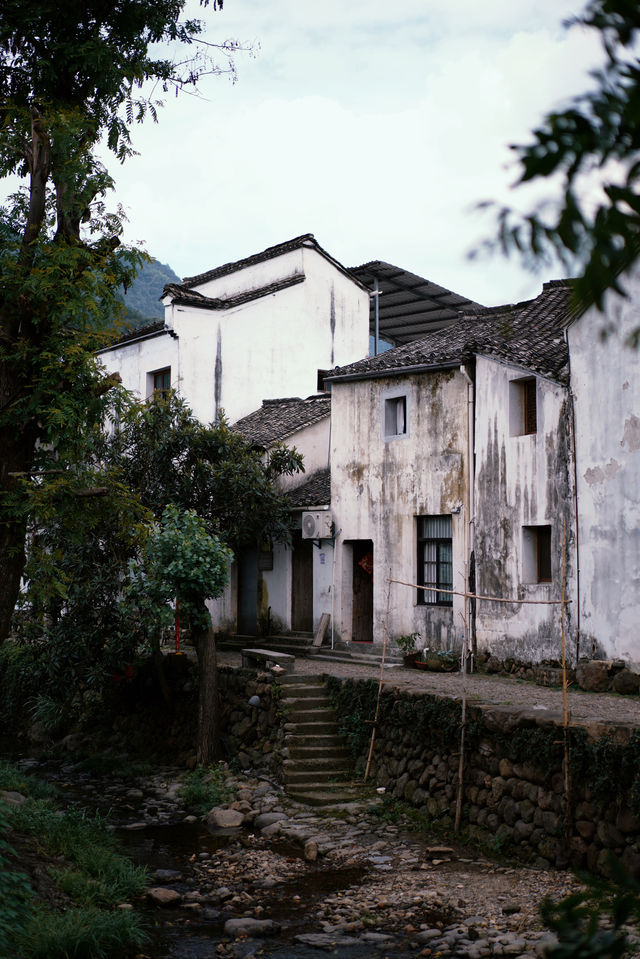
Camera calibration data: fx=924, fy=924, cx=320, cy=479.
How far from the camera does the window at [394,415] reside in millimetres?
19500

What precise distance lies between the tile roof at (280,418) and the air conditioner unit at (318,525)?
226cm

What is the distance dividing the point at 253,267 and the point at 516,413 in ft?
36.5

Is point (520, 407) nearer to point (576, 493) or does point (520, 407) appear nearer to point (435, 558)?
point (576, 493)

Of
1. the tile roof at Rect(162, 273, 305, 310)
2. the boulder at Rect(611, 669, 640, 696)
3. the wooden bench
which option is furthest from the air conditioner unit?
the boulder at Rect(611, 669, 640, 696)

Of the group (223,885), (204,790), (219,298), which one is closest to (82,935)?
(223,885)

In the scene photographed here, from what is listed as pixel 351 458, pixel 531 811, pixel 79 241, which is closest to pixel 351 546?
pixel 351 458

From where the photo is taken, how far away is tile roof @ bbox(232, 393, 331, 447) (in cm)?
2216

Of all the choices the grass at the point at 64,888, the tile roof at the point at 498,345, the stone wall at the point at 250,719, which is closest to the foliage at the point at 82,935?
the grass at the point at 64,888

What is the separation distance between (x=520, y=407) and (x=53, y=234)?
33.0 feet

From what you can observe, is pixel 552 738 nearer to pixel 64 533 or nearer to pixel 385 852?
pixel 385 852

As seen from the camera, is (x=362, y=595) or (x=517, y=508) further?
(x=362, y=595)

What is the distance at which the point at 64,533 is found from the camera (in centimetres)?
1578

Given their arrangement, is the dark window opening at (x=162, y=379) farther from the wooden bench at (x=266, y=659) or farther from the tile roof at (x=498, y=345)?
the wooden bench at (x=266, y=659)

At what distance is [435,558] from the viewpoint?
18.5m
